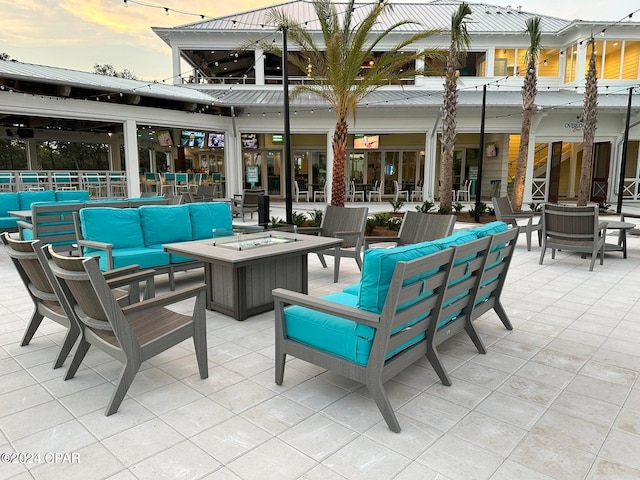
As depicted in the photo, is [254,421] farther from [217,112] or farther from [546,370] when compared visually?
[217,112]

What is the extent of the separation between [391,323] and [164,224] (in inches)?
152

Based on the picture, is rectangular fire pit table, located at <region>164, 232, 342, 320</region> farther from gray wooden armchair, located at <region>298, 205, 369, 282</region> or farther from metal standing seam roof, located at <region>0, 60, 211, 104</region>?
metal standing seam roof, located at <region>0, 60, 211, 104</region>

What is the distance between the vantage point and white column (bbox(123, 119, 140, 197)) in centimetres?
Answer: 1252

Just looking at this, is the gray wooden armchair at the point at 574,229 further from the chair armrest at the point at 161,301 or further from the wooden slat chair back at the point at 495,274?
the chair armrest at the point at 161,301

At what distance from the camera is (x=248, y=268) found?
4.14 metres

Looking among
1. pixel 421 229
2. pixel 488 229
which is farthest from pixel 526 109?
pixel 488 229

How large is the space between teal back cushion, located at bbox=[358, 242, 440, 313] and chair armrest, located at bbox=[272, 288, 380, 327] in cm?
6

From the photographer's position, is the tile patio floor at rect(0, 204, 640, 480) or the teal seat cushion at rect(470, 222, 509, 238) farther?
the teal seat cushion at rect(470, 222, 509, 238)

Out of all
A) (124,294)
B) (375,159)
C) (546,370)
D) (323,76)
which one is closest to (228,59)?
(375,159)

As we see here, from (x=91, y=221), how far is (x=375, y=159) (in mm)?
15566

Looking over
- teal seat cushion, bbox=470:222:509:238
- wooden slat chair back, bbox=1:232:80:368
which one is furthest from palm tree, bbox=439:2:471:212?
wooden slat chair back, bbox=1:232:80:368

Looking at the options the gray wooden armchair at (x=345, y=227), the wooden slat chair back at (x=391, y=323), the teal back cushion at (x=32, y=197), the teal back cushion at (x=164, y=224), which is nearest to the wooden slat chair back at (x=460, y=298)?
the wooden slat chair back at (x=391, y=323)

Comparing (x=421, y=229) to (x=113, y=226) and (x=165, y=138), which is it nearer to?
(x=113, y=226)

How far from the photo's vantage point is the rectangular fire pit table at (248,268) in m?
4.01
